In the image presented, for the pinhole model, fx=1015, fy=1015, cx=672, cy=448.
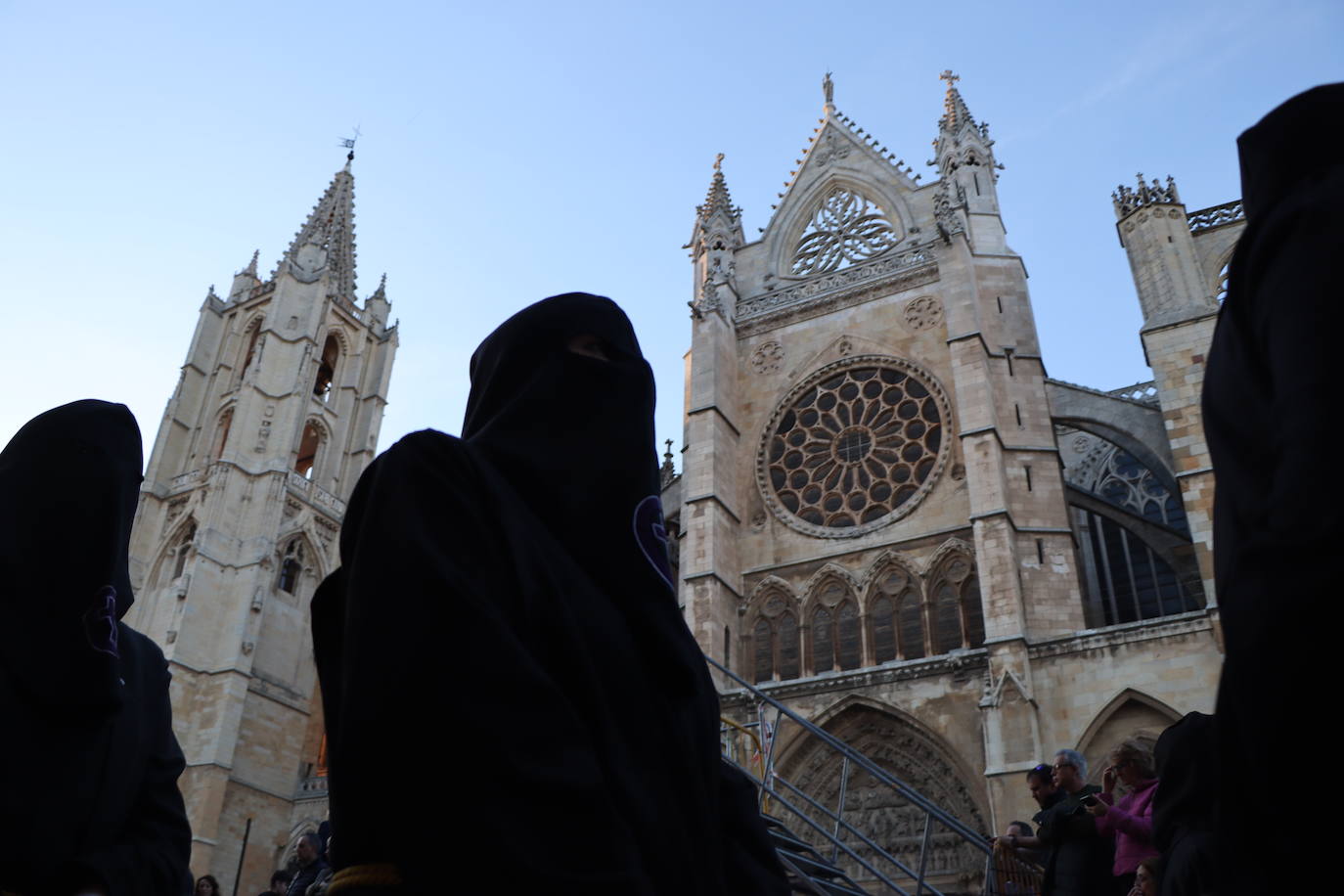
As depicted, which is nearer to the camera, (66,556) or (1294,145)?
(1294,145)

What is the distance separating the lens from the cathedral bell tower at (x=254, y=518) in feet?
69.5

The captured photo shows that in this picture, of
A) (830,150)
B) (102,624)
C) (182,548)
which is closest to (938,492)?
(830,150)

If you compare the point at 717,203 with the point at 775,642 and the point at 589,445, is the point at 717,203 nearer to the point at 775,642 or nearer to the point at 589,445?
the point at 775,642

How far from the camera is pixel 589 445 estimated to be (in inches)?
66.4

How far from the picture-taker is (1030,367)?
1638cm

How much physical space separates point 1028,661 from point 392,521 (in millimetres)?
13233

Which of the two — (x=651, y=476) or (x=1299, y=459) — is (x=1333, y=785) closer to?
(x=1299, y=459)

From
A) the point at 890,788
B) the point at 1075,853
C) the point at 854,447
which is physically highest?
the point at 854,447

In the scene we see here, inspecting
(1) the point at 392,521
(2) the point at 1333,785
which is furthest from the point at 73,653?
(2) the point at 1333,785

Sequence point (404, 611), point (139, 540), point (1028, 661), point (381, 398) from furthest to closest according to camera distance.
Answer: point (381, 398) → point (139, 540) → point (1028, 661) → point (404, 611)

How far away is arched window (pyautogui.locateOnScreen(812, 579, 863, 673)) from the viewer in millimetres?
15812

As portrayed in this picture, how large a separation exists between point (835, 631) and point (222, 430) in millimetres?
18212

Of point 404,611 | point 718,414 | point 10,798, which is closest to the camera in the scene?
point 404,611

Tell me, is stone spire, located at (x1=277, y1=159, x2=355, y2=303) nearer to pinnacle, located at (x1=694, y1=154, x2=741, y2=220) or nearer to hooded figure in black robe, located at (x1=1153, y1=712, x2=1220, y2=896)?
pinnacle, located at (x1=694, y1=154, x2=741, y2=220)
